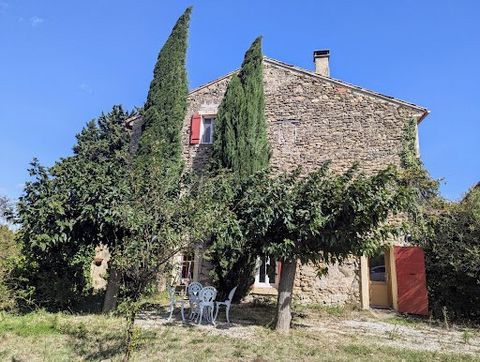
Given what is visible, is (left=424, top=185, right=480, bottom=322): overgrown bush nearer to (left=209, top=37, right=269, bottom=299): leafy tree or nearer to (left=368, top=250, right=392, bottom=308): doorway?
(left=368, top=250, right=392, bottom=308): doorway

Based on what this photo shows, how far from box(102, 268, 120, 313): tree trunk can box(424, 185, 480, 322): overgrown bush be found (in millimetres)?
8758

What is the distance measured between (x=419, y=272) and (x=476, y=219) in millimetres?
2164

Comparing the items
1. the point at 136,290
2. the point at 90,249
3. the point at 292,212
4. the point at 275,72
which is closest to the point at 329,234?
the point at 292,212

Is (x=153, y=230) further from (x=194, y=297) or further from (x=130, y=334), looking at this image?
(x=194, y=297)

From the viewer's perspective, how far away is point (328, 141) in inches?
510

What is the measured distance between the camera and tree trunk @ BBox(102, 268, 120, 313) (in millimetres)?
9008

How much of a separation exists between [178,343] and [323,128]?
29.8ft

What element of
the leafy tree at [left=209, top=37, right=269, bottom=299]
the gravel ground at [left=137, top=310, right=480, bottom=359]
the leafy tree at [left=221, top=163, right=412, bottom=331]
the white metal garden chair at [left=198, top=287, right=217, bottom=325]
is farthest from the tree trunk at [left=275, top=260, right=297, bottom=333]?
the leafy tree at [left=209, top=37, right=269, bottom=299]

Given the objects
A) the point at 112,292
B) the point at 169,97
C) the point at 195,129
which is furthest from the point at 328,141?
the point at 112,292

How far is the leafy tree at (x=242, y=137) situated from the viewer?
1062 centimetres

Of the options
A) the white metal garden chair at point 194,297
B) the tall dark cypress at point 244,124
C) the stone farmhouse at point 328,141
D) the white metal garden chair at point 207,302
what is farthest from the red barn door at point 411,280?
the white metal garden chair at point 194,297

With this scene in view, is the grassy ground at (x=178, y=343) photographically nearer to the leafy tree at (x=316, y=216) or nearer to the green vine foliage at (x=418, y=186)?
the leafy tree at (x=316, y=216)

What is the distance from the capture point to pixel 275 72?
558 inches

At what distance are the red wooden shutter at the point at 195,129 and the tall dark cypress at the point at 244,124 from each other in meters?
1.48
